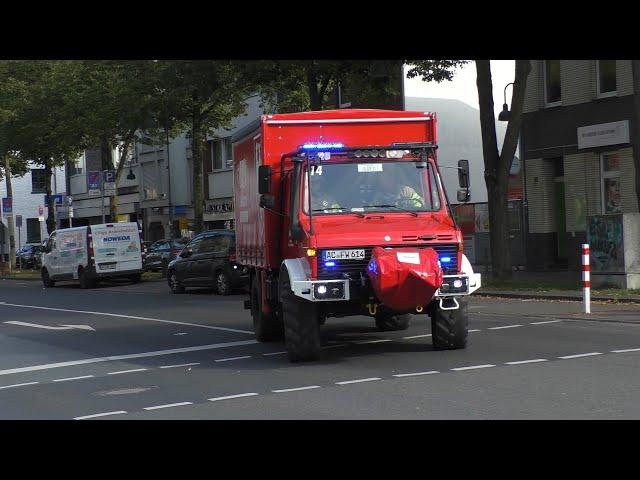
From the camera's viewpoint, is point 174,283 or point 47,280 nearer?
point 174,283

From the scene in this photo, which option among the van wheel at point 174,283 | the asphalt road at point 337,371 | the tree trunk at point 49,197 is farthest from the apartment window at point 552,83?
the tree trunk at point 49,197

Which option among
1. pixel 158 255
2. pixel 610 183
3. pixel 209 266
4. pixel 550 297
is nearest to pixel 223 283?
pixel 209 266

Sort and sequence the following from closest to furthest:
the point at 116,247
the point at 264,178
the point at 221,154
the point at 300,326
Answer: the point at 300,326, the point at 264,178, the point at 116,247, the point at 221,154

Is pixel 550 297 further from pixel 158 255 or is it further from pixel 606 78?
pixel 158 255

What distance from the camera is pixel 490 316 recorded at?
17.6 meters

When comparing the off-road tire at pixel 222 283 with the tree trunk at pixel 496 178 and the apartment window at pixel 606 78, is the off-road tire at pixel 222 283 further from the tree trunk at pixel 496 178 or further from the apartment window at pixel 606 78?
the apartment window at pixel 606 78

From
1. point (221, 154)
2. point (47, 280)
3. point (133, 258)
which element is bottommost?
point (47, 280)

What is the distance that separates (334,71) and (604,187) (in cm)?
811

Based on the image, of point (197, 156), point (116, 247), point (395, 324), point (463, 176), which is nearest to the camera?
point (463, 176)

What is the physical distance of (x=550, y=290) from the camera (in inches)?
840

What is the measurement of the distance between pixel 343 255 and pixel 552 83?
18915 millimetres

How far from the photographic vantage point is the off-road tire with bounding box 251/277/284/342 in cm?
1472

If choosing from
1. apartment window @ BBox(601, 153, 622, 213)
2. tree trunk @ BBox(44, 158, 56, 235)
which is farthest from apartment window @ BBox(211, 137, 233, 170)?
apartment window @ BBox(601, 153, 622, 213)
